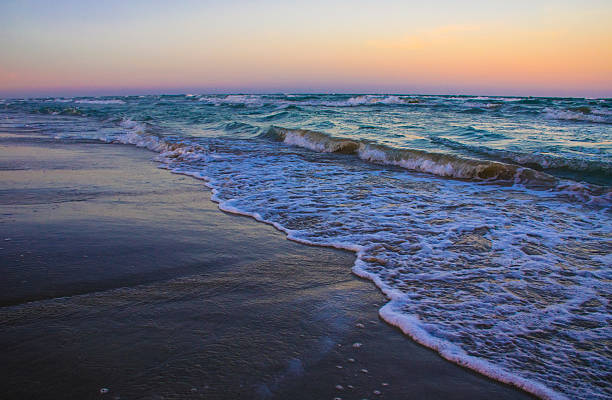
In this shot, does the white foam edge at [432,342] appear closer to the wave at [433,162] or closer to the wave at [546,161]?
the wave at [433,162]

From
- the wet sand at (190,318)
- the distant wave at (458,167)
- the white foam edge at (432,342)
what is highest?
the distant wave at (458,167)

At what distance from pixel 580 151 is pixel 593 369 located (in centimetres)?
903

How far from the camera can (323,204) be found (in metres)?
5.42

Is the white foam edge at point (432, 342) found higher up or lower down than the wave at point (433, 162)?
lower down

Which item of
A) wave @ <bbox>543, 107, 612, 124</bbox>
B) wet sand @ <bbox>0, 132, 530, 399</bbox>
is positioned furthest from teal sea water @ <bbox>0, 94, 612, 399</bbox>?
wave @ <bbox>543, 107, 612, 124</bbox>

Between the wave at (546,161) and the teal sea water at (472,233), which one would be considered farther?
the wave at (546,161)

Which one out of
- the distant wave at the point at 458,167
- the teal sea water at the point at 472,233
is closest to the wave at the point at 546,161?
the teal sea water at the point at 472,233

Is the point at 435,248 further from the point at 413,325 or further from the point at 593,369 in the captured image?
the point at 593,369

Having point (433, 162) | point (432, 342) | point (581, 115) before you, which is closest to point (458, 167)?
point (433, 162)

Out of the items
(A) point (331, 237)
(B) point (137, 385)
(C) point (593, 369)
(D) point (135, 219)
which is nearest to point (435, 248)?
(A) point (331, 237)

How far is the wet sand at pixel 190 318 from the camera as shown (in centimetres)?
190

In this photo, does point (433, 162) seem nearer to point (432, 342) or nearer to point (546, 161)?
point (546, 161)

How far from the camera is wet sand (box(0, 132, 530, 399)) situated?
1903 mm

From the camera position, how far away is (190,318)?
2.46m
